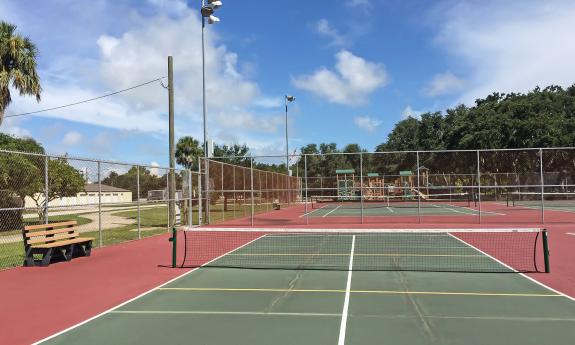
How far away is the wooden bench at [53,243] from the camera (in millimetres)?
11523

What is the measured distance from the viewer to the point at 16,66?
21.6 m

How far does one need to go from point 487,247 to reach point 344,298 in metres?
7.79

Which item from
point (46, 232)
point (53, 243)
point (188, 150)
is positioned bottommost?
point (53, 243)

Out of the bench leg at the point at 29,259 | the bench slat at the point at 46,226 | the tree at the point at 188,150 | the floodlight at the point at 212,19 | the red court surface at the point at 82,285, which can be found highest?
the floodlight at the point at 212,19

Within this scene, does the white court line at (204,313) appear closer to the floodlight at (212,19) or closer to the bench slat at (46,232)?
the bench slat at (46,232)

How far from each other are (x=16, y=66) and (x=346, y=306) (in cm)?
2025

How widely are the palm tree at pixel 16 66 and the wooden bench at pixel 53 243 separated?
1142cm

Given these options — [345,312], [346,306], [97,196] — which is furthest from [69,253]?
[97,196]

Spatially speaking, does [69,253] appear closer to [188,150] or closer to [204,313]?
[204,313]

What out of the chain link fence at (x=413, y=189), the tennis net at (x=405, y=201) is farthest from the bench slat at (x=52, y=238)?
the tennis net at (x=405, y=201)

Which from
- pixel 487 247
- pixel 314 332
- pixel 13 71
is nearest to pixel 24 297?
pixel 314 332

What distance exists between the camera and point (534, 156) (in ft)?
142

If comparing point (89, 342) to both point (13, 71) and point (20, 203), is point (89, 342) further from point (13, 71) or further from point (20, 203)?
point (13, 71)

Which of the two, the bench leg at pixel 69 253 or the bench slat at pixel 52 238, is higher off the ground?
the bench slat at pixel 52 238
